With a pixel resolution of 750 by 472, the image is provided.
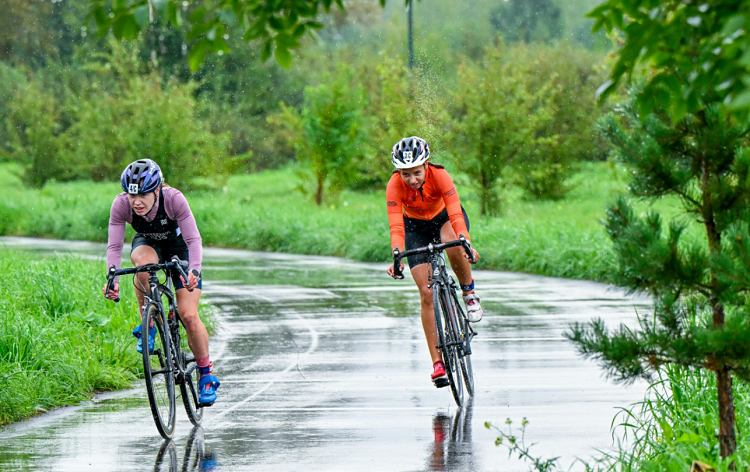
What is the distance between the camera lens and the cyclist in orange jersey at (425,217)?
841 cm

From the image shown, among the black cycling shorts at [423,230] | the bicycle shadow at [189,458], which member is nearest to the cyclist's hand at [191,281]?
the bicycle shadow at [189,458]

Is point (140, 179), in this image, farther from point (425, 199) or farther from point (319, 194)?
point (319, 194)

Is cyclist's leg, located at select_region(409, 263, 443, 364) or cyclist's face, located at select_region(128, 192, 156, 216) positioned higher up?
cyclist's face, located at select_region(128, 192, 156, 216)

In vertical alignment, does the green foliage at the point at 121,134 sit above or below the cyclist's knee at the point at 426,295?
above

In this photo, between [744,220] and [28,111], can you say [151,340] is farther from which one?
[28,111]

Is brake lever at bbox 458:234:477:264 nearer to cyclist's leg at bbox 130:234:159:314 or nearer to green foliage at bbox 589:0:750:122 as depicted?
cyclist's leg at bbox 130:234:159:314

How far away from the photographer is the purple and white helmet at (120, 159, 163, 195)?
7445 millimetres

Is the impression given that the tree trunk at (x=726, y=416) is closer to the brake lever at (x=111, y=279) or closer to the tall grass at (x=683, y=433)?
the tall grass at (x=683, y=433)

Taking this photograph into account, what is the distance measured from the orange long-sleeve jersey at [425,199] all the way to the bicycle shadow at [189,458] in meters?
2.27

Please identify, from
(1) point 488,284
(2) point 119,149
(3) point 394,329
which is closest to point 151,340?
(3) point 394,329

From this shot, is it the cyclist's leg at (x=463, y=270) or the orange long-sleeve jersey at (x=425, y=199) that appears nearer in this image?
the orange long-sleeve jersey at (x=425, y=199)

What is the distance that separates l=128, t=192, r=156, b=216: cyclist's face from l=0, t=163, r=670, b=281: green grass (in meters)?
7.69

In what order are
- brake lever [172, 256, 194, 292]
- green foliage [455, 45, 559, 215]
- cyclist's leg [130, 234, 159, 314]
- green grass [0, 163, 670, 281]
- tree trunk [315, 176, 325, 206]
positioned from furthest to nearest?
tree trunk [315, 176, 325, 206] < green foliage [455, 45, 559, 215] < green grass [0, 163, 670, 281] < cyclist's leg [130, 234, 159, 314] < brake lever [172, 256, 194, 292]

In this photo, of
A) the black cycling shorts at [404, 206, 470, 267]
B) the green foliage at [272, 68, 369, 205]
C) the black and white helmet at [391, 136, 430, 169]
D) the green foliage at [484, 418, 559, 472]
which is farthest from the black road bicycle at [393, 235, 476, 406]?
the green foliage at [272, 68, 369, 205]
